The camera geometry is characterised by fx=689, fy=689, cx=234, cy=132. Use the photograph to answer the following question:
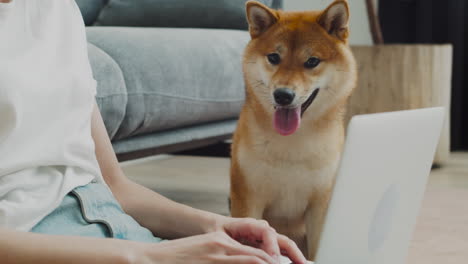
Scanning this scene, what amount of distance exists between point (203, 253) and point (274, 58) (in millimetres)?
813

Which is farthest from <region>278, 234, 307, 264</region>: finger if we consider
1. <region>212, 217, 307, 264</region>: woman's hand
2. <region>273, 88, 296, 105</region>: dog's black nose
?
<region>273, 88, 296, 105</region>: dog's black nose

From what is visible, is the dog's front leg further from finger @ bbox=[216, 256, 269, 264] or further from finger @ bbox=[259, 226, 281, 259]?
finger @ bbox=[216, 256, 269, 264]

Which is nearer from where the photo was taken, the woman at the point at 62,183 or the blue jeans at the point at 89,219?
the woman at the point at 62,183

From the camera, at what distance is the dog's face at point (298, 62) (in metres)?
1.40

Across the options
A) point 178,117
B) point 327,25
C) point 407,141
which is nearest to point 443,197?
point 178,117

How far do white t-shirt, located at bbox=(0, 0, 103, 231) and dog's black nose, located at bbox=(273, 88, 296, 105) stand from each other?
54 centimetres

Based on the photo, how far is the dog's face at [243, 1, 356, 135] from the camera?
140cm

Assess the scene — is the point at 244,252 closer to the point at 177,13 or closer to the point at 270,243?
the point at 270,243

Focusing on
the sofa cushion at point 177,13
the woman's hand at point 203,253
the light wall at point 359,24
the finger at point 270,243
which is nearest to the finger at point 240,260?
the woman's hand at point 203,253

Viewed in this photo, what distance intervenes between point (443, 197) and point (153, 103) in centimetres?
127

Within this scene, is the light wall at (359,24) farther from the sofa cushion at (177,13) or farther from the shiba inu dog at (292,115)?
the shiba inu dog at (292,115)

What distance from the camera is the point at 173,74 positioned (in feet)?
6.03

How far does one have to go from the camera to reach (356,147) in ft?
2.03

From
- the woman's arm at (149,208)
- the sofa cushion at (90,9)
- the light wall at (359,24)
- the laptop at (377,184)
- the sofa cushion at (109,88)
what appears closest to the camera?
the laptop at (377,184)
